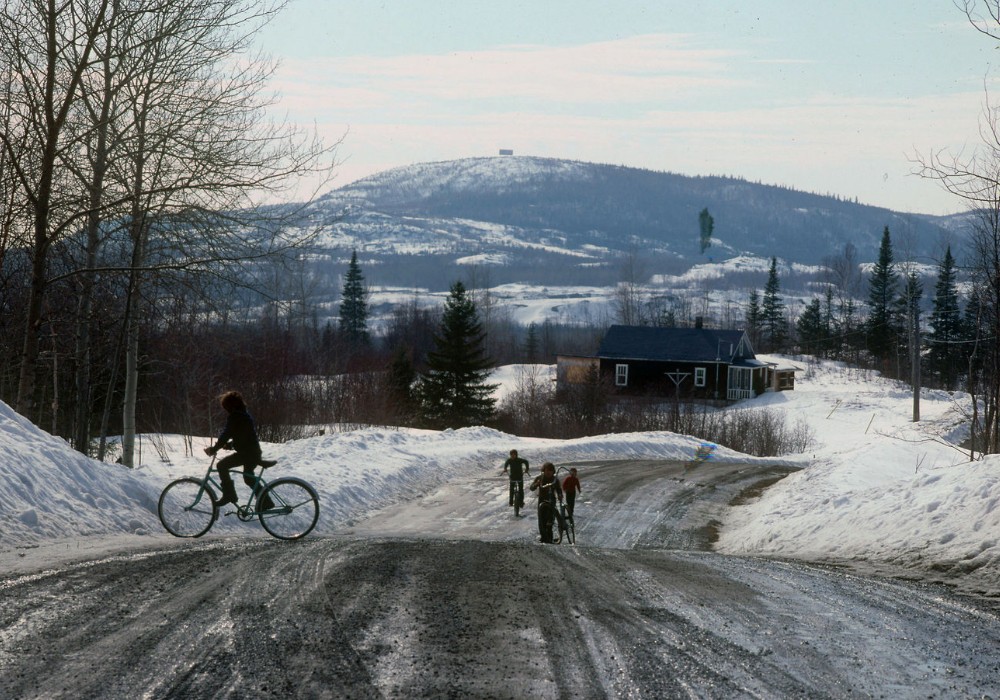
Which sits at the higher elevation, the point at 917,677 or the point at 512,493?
the point at 917,677

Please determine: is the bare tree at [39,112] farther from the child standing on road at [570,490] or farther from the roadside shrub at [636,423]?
the roadside shrub at [636,423]

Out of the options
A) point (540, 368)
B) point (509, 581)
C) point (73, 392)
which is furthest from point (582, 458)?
point (540, 368)

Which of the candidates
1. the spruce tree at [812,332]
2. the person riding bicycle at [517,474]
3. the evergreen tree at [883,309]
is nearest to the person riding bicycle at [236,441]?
the person riding bicycle at [517,474]

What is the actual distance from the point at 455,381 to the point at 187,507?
49885 mm

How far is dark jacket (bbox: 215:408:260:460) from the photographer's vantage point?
40.8 ft

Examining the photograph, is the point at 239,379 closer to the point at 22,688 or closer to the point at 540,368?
the point at 22,688

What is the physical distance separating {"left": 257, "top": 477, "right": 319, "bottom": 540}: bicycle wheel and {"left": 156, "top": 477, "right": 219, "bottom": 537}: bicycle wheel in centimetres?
73

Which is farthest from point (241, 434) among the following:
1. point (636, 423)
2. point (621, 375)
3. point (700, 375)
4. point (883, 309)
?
point (883, 309)

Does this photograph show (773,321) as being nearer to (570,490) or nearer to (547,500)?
(570,490)

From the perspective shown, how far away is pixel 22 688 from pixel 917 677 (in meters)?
6.23

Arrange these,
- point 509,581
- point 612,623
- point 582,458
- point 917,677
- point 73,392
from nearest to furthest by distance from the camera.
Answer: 1. point 917,677
2. point 612,623
3. point 509,581
4. point 73,392
5. point 582,458

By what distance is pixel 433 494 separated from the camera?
26219mm

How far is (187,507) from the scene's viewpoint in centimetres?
1282

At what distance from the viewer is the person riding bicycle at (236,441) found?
1240 centimetres
